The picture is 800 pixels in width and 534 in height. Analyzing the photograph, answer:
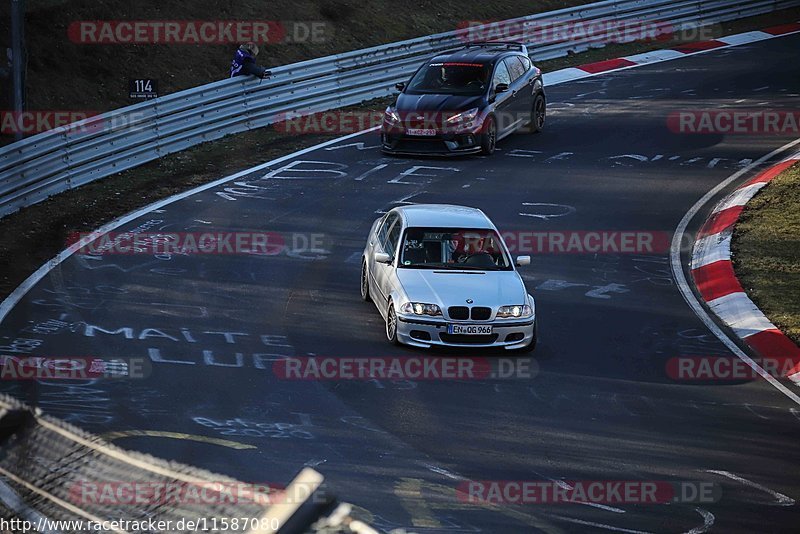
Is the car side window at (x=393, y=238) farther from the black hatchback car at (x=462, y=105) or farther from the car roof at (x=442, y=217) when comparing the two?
the black hatchback car at (x=462, y=105)

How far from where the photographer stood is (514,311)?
43.1ft

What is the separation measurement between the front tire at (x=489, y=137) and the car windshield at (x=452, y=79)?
0.59 metres

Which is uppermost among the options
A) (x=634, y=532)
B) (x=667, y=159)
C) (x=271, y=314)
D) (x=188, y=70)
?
(x=188, y=70)

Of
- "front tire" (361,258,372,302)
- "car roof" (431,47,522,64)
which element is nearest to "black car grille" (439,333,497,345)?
"front tire" (361,258,372,302)

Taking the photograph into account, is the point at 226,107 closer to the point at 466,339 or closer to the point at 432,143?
the point at 432,143

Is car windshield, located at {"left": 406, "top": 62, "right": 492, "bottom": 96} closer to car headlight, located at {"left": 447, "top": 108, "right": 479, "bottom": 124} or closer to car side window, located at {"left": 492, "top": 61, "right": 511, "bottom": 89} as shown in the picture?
car side window, located at {"left": 492, "top": 61, "right": 511, "bottom": 89}

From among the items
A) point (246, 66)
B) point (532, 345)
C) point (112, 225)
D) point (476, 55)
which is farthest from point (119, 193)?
point (532, 345)

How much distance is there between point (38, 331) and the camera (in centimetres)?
1356

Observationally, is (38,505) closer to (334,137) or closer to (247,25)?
(334,137)

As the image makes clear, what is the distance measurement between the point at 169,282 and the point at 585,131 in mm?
10928

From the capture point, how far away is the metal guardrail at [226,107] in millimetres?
18922

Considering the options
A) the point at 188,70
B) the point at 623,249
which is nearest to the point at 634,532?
the point at 623,249

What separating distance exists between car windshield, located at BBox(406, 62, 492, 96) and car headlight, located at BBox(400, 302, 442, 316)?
31.6ft

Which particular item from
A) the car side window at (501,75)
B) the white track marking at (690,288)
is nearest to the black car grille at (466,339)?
the white track marking at (690,288)
